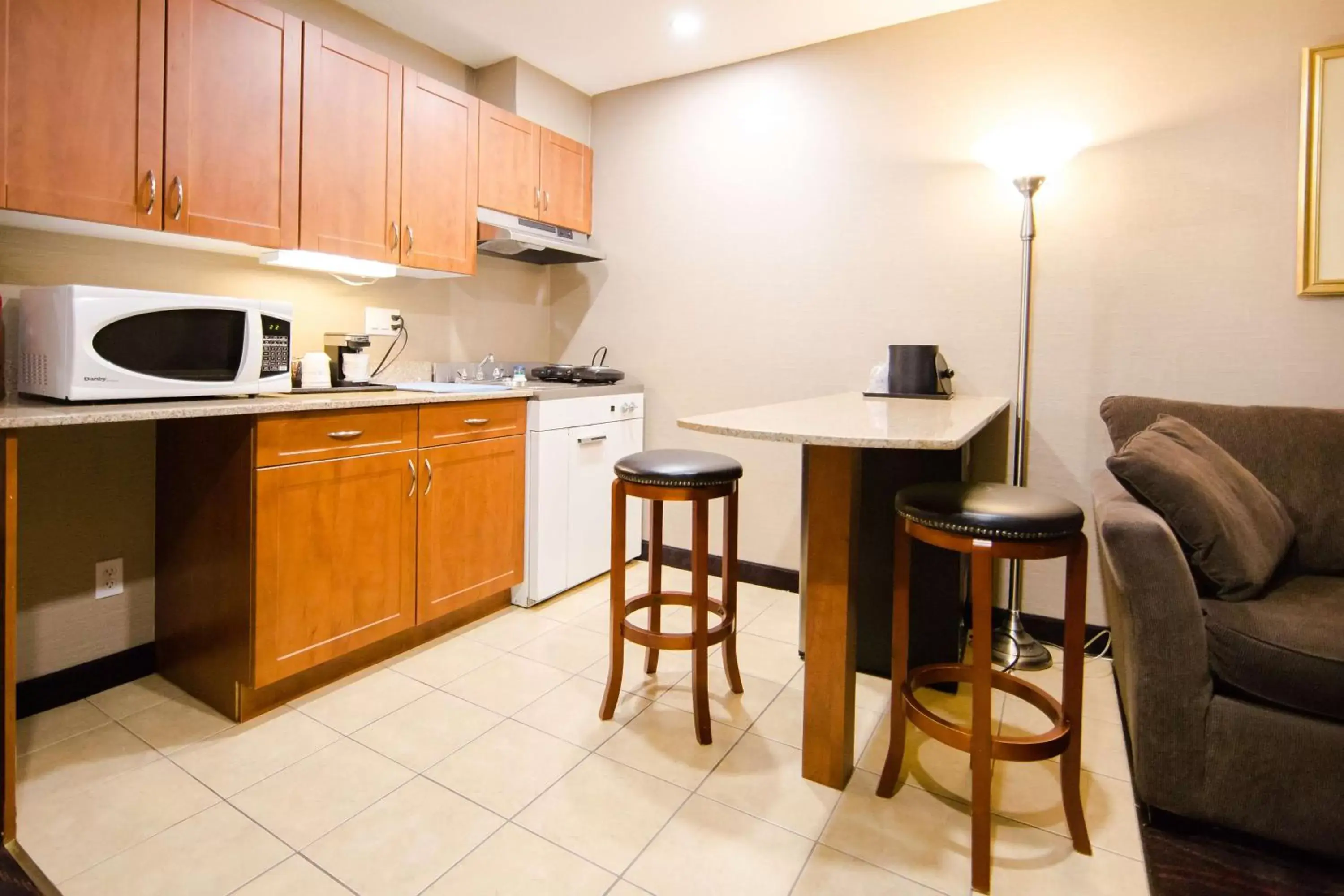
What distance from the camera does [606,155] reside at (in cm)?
370

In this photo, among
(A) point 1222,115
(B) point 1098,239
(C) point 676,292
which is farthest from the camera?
(C) point 676,292

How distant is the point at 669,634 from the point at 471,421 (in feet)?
3.77

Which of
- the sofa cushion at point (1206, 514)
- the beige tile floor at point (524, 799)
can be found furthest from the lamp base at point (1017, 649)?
the sofa cushion at point (1206, 514)

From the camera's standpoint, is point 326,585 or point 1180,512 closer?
point 1180,512

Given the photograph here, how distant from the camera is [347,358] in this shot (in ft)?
8.70

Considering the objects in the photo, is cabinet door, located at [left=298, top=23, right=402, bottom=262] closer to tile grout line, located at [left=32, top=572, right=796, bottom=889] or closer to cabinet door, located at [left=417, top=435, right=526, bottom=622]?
cabinet door, located at [left=417, top=435, right=526, bottom=622]

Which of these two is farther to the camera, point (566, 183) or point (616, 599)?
point (566, 183)

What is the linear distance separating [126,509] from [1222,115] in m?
3.89

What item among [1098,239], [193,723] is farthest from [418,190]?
[1098,239]

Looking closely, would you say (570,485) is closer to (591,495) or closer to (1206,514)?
(591,495)

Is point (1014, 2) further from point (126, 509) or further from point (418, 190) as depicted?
point (126, 509)

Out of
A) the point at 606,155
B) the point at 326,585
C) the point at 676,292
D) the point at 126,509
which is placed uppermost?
the point at 606,155

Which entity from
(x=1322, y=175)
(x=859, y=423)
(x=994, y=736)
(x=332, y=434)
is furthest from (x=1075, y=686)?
(x=332, y=434)

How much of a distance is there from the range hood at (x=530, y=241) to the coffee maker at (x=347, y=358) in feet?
2.40
